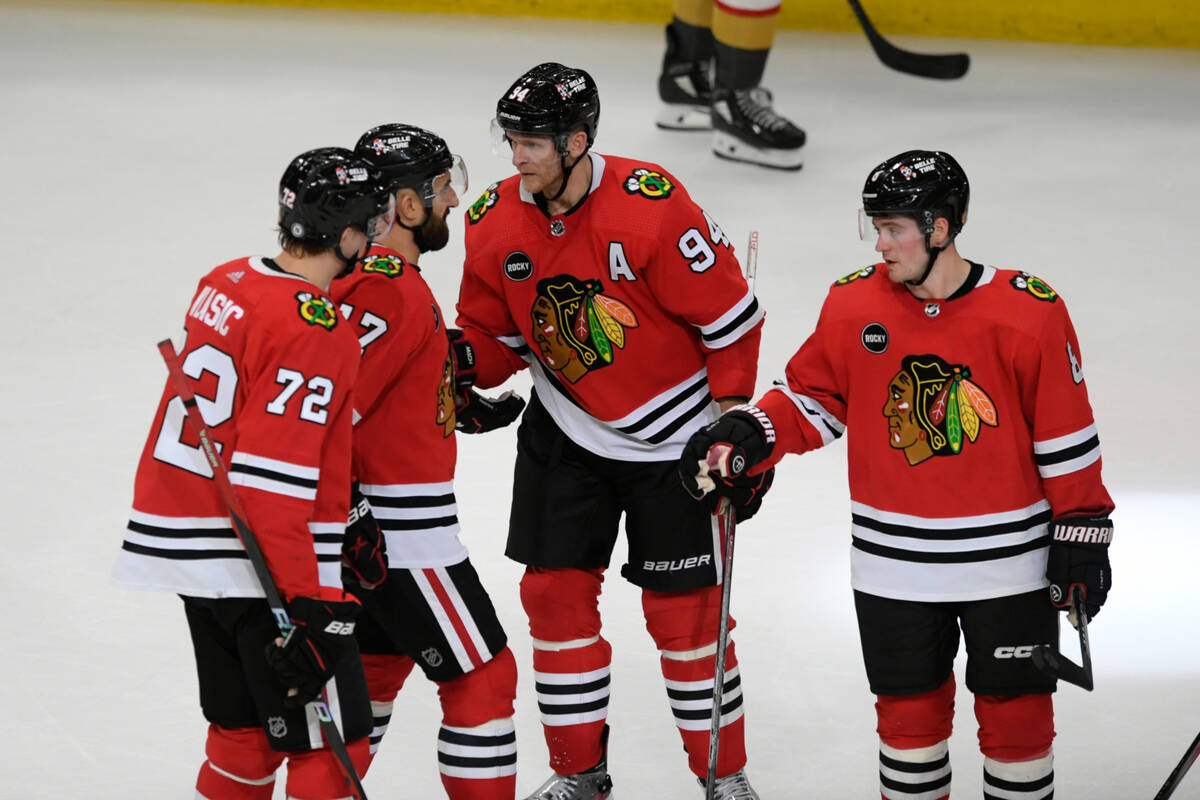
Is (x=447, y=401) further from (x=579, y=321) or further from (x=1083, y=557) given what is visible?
(x=1083, y=557)

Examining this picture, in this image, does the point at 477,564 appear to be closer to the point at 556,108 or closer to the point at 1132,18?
the point at 556,108

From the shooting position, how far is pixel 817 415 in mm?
2400

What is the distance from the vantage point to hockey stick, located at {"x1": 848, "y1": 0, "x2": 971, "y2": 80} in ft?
22.6

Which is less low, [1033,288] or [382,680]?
[1033,288]

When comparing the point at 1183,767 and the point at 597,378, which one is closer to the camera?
the point at 1183,767

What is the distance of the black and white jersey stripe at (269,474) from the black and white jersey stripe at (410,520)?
0.38 m

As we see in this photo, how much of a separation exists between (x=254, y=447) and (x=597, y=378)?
76cm

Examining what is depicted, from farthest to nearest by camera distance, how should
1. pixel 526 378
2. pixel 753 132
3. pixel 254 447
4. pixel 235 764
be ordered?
1. pixel 753 132
2. pixel 526 378
3. pixel 235 764
4. pixel 254 447

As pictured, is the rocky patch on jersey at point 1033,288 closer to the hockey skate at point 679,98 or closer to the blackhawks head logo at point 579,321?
the blackhawks head logo at point 579,321

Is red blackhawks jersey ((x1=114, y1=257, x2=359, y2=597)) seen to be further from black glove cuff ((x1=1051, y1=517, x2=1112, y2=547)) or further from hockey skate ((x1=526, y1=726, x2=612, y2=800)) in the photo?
black glove cuff ((x1=1051, y1=517, x2=1112, y2=547))

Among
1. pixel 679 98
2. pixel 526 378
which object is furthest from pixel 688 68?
pixel 526 378

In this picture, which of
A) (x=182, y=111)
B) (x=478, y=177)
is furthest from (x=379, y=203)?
(x=182, y=111)

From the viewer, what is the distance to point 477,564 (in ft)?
11.4

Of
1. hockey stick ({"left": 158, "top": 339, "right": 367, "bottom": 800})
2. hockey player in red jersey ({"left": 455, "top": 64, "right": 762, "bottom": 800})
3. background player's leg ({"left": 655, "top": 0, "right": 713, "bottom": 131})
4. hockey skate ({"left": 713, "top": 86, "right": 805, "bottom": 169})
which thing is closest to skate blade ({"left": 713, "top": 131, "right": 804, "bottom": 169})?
hockey skate ({"left": 713, "top": 86, "right": 805, "bottom": 169})
